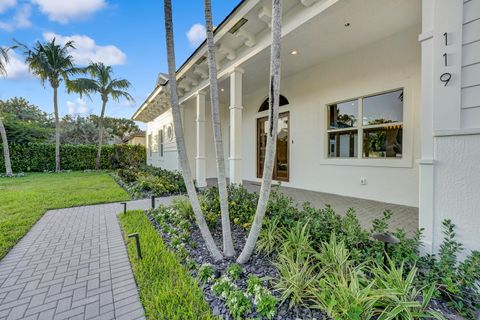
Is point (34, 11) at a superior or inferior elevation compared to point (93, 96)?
superior

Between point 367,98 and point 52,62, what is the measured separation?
50.0 ft

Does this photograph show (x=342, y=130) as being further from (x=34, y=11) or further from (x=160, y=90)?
(x=34, y=11)

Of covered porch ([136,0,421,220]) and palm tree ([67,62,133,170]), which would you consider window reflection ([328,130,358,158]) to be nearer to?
covered porch ([136,0,421,220])

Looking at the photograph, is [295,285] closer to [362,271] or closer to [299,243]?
[299,243]

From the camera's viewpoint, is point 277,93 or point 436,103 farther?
point 436,103

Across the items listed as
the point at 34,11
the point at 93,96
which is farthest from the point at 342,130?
the point at 93,96

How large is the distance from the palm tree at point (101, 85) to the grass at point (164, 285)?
13.2 m

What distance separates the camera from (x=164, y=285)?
80.6 inches

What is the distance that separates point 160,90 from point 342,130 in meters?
6.90

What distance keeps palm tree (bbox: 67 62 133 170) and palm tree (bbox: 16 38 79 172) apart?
573mm

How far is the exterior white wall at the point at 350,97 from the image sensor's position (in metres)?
4.18

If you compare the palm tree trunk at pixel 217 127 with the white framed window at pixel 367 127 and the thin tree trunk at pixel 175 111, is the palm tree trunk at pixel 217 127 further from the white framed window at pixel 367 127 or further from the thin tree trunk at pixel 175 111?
the white framed window at pixel 367 127

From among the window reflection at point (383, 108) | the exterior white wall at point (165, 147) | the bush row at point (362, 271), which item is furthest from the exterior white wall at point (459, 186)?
the exterior white wall at point (165, 147)

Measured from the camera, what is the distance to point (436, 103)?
214 centimetres
